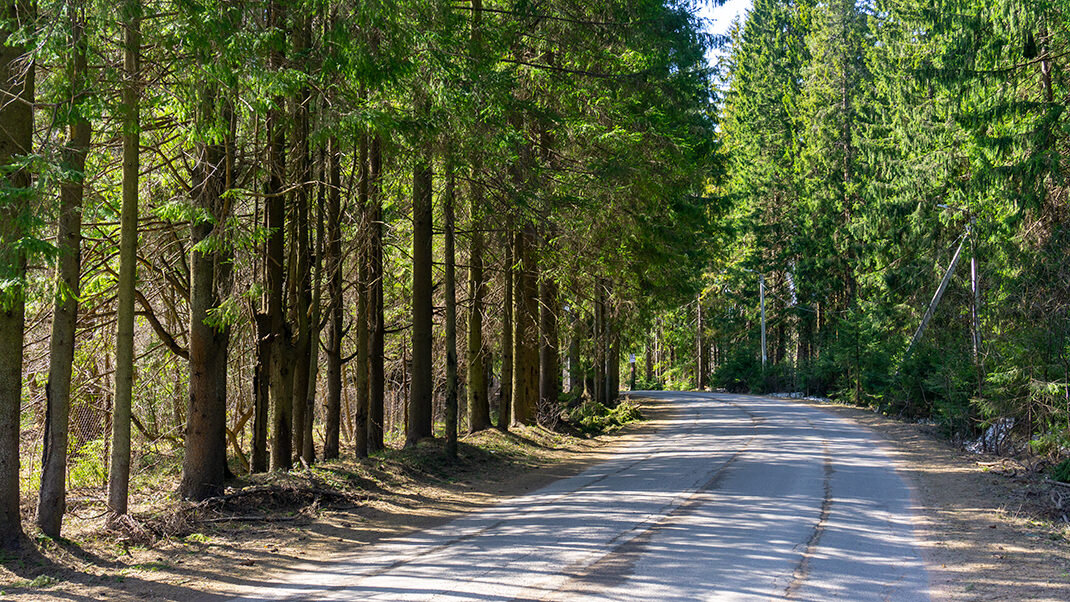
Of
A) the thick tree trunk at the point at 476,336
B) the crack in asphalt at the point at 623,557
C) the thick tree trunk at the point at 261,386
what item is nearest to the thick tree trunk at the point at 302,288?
the thick tree trunk at the point at 261,386

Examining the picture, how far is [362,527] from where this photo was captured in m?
10.4

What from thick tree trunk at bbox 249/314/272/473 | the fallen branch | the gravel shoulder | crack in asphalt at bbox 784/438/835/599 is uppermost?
thick tree trunk at bbox 249/314/272/473

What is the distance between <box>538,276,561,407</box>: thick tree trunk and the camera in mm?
22405

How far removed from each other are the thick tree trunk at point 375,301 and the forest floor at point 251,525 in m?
1.31

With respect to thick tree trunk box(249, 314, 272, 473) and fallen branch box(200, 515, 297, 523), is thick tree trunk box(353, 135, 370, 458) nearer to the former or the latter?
thick tree trunk box(249, 314, 272, 473)

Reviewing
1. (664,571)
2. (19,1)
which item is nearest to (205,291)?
(19,1)

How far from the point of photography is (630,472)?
15.5 m

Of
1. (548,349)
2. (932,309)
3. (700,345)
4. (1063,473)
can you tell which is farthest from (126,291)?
(700,345)

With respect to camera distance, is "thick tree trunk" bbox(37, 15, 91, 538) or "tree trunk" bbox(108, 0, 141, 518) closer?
"thick tree trunk" bbox(37, 15, 91, 538)

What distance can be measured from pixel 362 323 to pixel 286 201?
2.76m

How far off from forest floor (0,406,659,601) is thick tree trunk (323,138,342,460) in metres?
1.07

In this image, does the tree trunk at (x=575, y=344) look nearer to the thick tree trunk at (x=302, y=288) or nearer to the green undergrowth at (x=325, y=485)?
the green undergrowth at (x=325, y=485)

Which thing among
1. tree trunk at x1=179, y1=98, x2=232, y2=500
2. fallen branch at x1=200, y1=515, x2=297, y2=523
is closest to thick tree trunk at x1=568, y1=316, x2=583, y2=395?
tree trunk at x1=179, y1=98, x2=232, y2=500

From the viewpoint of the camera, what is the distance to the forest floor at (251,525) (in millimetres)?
7519
